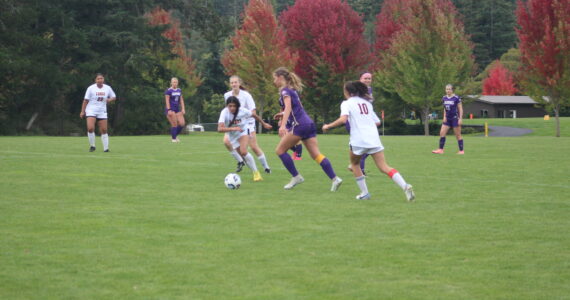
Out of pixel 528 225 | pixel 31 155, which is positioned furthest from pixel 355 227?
pixel 31 155

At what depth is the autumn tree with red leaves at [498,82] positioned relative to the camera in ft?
275

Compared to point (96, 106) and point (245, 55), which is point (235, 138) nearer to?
point (96, 106)

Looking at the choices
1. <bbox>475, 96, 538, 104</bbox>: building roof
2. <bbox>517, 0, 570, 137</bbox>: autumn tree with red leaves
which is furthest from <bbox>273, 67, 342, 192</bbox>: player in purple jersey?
<bbox>475, 96, 538, 104</bbox>: building roof

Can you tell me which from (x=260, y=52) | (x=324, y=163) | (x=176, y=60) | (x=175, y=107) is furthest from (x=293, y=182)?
(x=176, y=60)

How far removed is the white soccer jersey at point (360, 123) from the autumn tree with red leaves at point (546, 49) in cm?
3185

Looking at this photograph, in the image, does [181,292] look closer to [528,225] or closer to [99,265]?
[99,265]

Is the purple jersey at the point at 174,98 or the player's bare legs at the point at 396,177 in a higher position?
the purple jersey at the point at 174,98

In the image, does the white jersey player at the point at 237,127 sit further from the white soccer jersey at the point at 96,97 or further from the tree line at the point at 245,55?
the tree line at the point at 245,55

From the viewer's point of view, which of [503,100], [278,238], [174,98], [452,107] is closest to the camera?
[278,238]

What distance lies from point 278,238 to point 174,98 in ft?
65.6

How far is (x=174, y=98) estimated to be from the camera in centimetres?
2634

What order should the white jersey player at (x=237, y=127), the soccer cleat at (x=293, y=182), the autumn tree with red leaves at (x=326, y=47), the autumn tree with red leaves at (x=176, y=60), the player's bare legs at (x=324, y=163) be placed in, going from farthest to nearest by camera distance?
the autumn tree with red leaves at (x=176, y=60), the autumn tree with red leaves at (x=326, y=47), the white jersey player at (x=237, y=127), the soccer cleat at (x=293, y=182), the player's bare legs at (x=324, y=163)

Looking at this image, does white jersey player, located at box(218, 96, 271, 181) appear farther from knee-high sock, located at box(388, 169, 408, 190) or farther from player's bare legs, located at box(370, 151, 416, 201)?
knee-high sock, located at box(388, 169, 408, 190)

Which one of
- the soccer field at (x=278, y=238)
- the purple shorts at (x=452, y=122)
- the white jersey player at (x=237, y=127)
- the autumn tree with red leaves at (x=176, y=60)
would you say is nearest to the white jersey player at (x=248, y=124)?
the white jersey player at (x=237, y=127)
